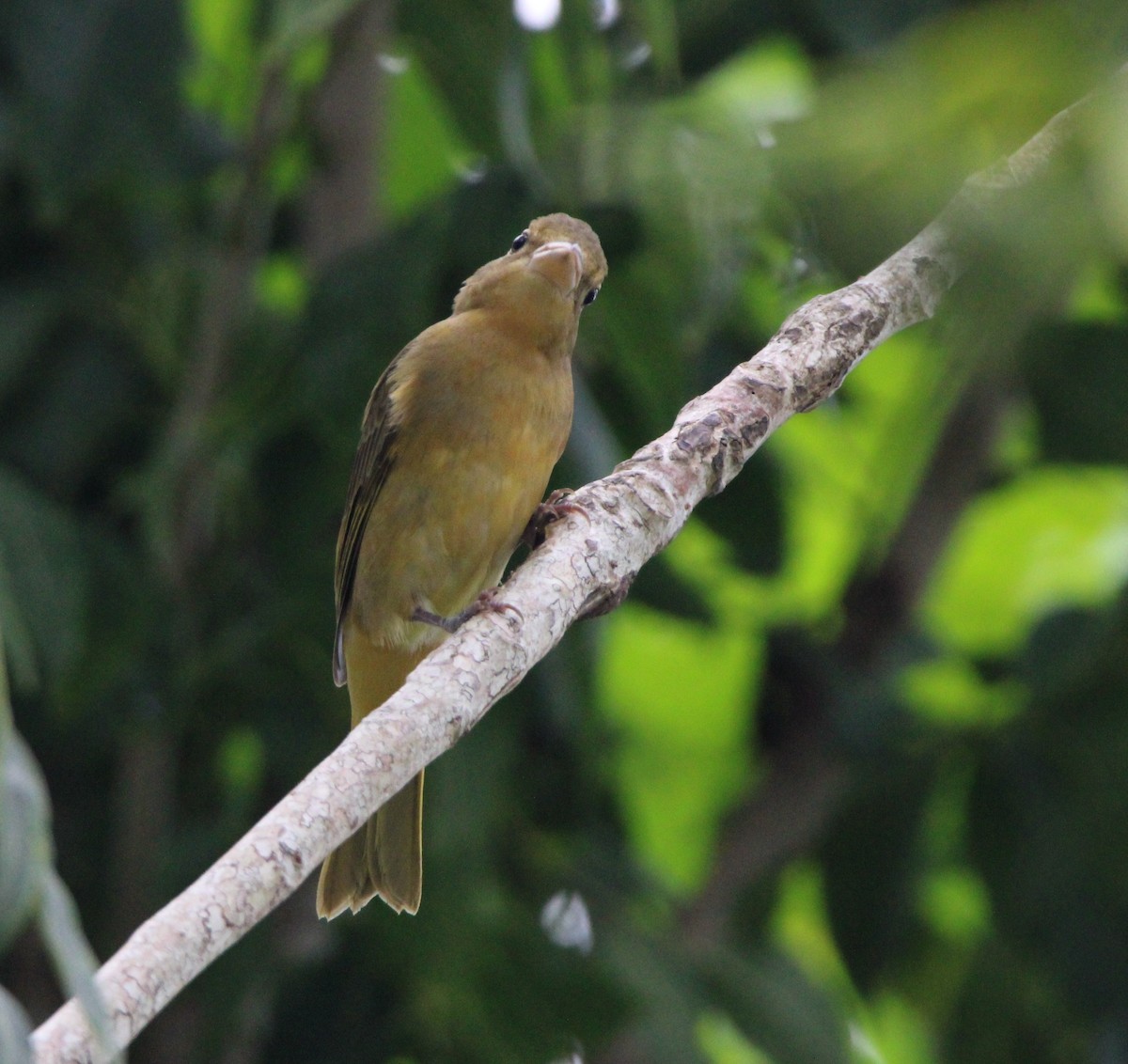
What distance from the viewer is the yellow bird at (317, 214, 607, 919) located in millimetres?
3465

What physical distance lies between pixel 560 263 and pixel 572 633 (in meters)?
0.84

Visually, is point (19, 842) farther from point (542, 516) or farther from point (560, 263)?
point (560, 263)

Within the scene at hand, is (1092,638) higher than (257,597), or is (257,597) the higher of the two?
(257,597)

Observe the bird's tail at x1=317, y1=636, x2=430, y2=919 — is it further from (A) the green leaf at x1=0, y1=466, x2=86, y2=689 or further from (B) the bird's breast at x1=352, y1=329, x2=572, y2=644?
(A) the green leaf at x1=0, y1=466, x2=86, y2=689

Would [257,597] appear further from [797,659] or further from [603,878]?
[797,659]

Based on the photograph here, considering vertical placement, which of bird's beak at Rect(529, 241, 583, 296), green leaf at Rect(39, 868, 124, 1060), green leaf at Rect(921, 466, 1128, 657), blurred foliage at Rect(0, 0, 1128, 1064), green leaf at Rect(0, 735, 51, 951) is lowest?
green leaf at Rect(921, 466, 1128, 657)

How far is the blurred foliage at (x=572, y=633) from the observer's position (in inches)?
142

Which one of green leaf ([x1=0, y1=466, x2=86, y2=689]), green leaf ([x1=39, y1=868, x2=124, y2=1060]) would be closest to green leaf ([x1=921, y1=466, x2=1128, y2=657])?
green leaf ([x1=0, y1=466, x2=86, y2=689])

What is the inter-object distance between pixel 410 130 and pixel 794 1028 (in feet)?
10.6

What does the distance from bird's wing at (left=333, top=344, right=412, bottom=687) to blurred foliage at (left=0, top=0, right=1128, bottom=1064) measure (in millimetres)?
77

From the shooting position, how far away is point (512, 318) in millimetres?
3695

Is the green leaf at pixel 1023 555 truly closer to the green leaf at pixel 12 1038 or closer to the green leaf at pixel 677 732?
the green leaf at pixel 677 732

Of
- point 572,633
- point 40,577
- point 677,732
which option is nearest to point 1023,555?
point 677,732

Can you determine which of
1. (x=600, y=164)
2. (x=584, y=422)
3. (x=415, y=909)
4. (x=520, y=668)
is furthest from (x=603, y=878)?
(x=520, y=668)
